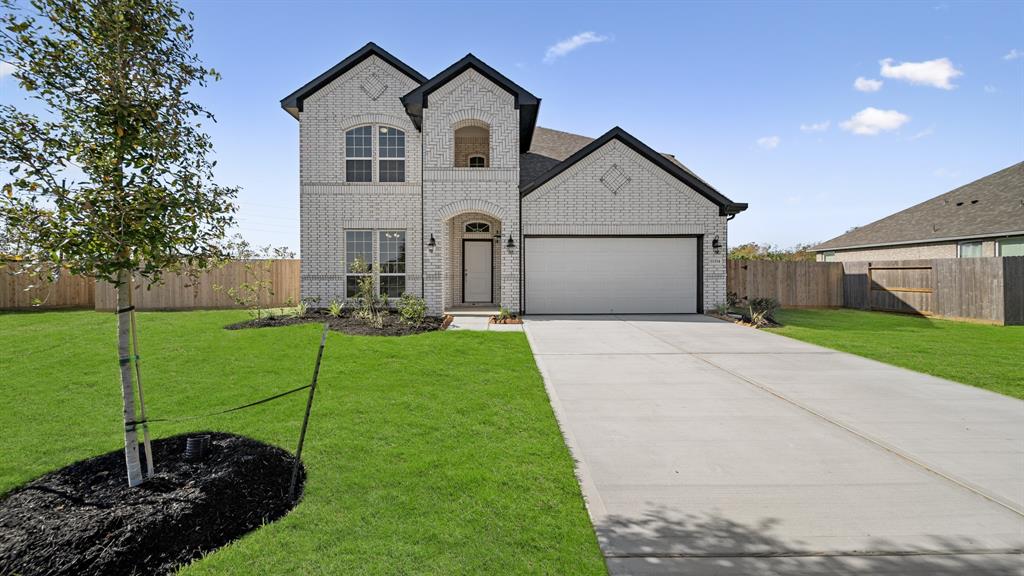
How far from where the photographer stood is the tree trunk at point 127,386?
346 centimetres

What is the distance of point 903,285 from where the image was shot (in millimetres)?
16125

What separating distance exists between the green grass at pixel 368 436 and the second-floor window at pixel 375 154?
6.77 metres

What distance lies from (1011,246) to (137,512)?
24.2m

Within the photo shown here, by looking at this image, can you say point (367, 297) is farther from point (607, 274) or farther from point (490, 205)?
point (607, 274)

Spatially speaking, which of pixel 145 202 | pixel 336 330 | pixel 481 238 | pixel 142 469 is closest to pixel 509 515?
pixel 142 469

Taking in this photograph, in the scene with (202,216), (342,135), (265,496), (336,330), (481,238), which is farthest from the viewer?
(481,238)

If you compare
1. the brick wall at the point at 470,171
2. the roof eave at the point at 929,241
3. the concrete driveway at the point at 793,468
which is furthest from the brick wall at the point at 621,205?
the roof eave at the point at 929,241

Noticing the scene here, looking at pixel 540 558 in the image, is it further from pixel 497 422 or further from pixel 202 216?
pixel 202 216

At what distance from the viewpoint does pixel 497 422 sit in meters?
5.03

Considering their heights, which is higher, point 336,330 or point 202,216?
point 202,216

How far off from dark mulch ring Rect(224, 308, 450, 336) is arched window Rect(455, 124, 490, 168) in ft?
20.5

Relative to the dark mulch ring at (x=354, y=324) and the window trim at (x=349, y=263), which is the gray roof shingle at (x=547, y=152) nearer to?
the window trim at (x=349, y=263)

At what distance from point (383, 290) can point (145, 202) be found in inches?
454

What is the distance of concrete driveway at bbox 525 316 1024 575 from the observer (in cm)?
290
